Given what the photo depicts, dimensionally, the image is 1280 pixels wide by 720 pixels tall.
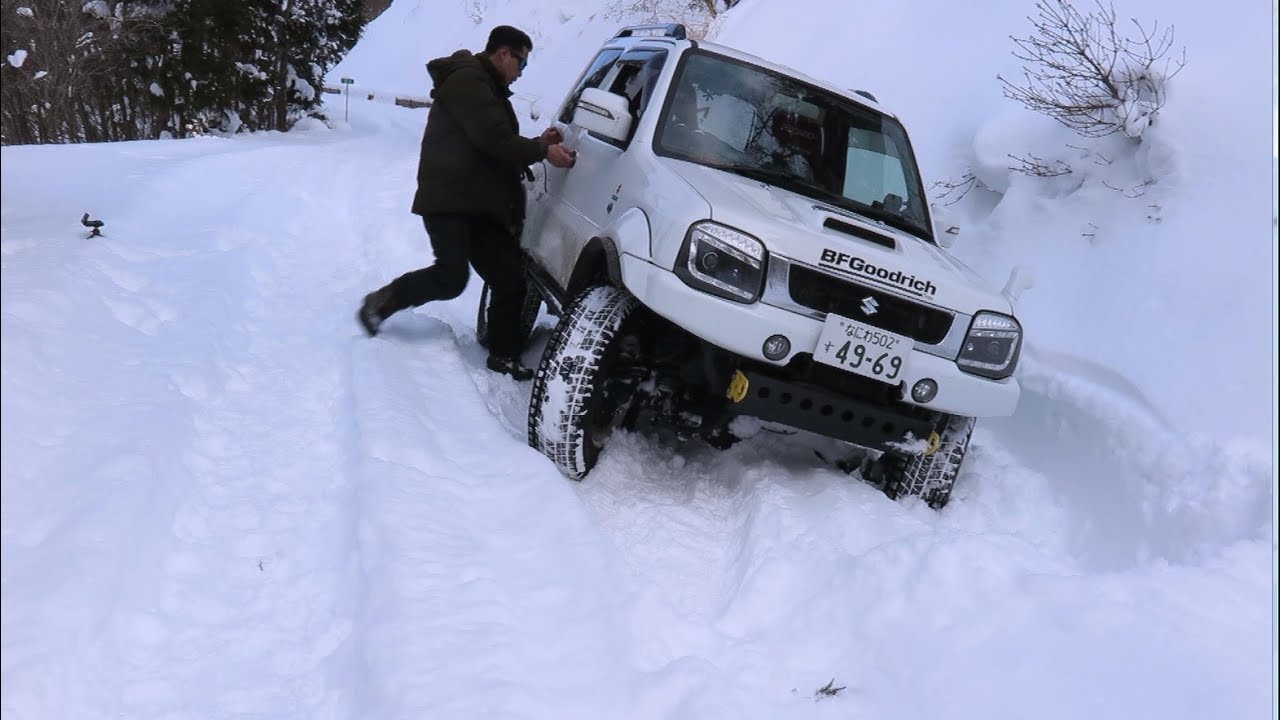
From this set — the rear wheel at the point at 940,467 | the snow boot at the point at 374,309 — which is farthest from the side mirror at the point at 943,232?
the snow boot at the point at 374,309

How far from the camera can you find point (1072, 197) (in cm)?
524

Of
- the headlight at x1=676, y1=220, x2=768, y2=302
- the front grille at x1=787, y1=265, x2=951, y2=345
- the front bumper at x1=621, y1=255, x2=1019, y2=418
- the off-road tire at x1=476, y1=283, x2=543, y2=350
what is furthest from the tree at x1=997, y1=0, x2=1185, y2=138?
the off-road tire at x1=476, y1=283, x2=543, y2=350

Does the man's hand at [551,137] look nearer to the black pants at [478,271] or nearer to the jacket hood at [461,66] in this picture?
the jacket hood at [461,66]

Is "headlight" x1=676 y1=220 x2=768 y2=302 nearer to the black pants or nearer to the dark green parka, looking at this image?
the dark green parka

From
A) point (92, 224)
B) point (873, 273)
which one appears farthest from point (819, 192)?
point (92, 224)

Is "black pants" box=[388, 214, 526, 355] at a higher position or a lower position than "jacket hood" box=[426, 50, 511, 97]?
lower

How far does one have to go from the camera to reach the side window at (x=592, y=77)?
483 cm

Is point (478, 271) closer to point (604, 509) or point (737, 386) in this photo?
point (604, 509)

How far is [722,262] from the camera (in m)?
2.96

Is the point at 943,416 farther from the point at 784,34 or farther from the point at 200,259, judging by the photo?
the point at 784,34

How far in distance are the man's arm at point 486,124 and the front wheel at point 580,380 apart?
3.23ft

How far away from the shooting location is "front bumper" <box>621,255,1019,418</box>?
2908 millimetres

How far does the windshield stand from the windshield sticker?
2.29ft

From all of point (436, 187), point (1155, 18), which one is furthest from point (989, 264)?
point (436, 187)
